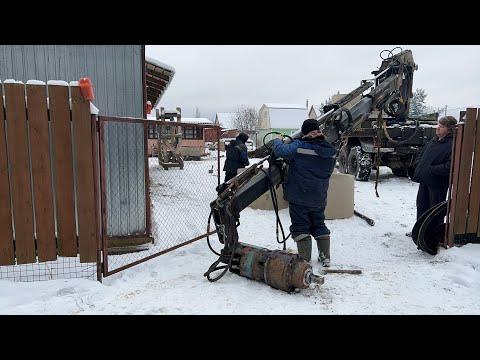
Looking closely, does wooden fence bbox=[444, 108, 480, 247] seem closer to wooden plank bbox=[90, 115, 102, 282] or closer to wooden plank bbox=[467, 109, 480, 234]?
wooden plank bbox=[467, 109, 480, 234]

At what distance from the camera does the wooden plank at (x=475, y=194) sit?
4.19 metres

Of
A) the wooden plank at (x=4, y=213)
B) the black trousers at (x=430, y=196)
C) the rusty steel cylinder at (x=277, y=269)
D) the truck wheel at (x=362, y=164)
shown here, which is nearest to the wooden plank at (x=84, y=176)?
the wooden plank at (x=4, y=213)

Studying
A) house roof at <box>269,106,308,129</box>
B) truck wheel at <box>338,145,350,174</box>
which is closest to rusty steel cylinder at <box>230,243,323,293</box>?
truck wheel at <box>338,145,350,174</box>

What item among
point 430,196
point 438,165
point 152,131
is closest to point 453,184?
point 438,165

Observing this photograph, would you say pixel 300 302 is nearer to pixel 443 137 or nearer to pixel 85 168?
pixel 85 168

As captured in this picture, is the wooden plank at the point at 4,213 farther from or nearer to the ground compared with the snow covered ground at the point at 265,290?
farther from the ground

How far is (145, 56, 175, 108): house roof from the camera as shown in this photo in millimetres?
7115

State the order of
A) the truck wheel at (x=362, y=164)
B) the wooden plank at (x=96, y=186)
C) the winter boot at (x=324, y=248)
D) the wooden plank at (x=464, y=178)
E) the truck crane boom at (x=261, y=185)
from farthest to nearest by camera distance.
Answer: the truck wheel at (x=362, y=164) < the wooden plank at (x=464, y=178) < the winter boot at (x=324, y=248) < the truck crane boom at (x=261, y=185) < the wooden plank at (x=96, y=186)

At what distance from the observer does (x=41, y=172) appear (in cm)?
335

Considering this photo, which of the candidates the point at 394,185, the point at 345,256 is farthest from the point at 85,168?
the point at 394,185

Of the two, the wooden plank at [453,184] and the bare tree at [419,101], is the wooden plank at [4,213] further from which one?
the bare tree at [419,101]

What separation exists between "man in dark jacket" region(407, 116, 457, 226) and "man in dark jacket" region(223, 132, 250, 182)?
3.39m

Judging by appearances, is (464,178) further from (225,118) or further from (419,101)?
(225,118)

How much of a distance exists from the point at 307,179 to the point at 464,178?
2.12 metres
